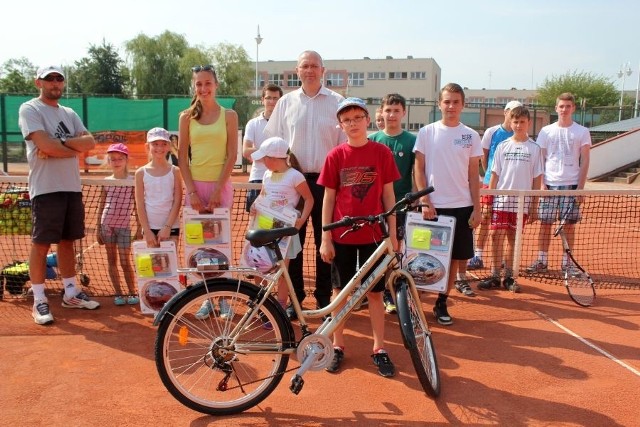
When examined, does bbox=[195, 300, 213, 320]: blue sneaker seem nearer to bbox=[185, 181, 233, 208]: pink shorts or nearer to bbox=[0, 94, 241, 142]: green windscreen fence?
bbox=[185, 181, 233, 208]: pink shorts

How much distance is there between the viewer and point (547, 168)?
6730 millimetres

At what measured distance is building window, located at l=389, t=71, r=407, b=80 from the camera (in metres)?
70.9

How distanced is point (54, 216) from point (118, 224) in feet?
2.43

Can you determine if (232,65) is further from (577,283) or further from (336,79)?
(577,283)

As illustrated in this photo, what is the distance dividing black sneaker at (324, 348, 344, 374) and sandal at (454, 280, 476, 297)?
2224mm

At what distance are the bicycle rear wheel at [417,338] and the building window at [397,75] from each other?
70.2 meters

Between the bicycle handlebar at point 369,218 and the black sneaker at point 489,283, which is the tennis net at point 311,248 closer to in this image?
the black sneaker at point 489,283

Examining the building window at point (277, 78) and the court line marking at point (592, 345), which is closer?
the court line marking at point (592, 345)

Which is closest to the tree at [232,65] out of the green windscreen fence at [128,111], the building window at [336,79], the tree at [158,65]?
the tree at [158,65]

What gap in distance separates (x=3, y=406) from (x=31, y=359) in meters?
0.71

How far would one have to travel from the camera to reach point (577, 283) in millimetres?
5812

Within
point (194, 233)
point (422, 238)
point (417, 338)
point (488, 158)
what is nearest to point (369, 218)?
point (417, 338)

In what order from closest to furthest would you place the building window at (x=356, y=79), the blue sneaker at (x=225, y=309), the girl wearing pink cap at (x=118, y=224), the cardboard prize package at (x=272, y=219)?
1. the blue sneaker at (x=225, y=309)
2. the cardboard prize package at (x=272, y=219)
3. the girl wearing pink cap at (x=118, y=224)
4. the building window at (x=356, y=79)

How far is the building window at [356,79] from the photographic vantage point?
7231 centimetres
